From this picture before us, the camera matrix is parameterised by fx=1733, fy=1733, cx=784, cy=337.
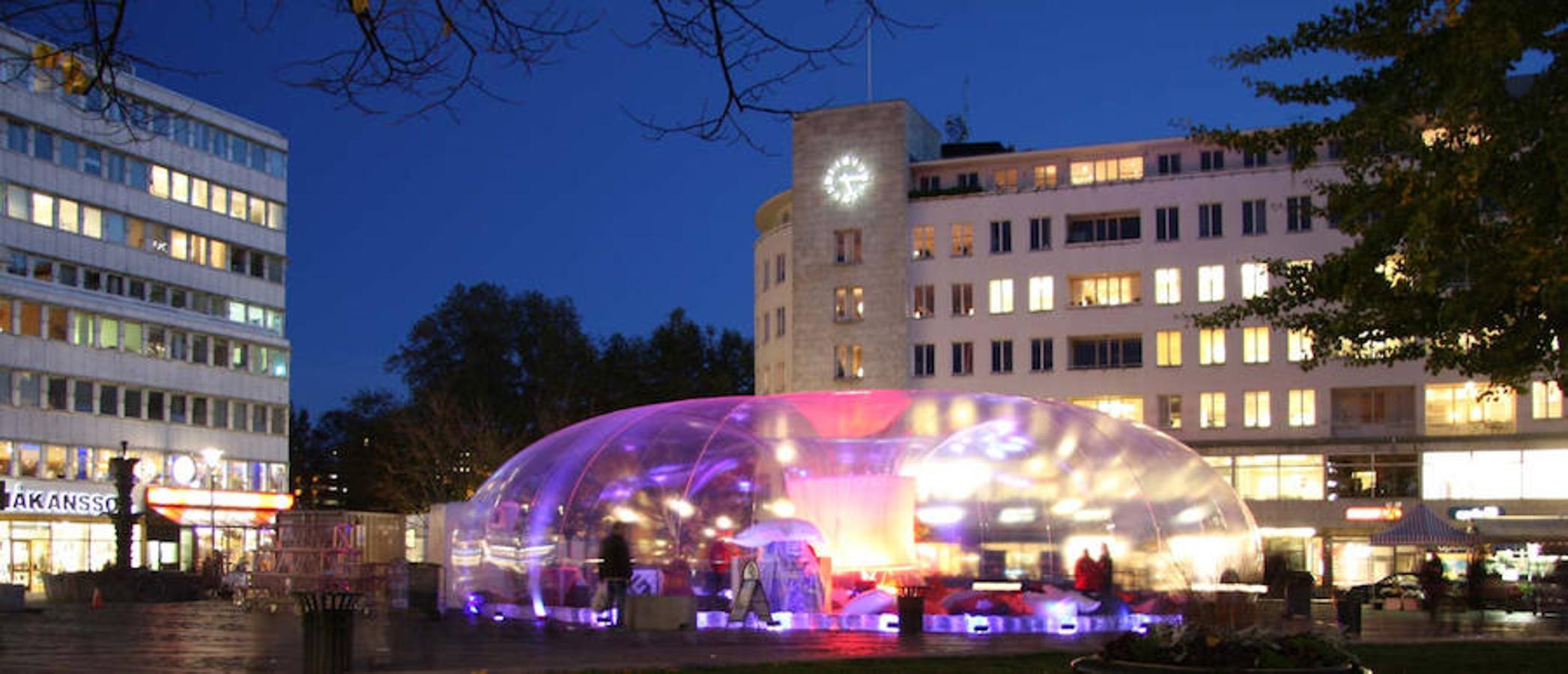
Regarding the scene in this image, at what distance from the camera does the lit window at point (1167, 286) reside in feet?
237

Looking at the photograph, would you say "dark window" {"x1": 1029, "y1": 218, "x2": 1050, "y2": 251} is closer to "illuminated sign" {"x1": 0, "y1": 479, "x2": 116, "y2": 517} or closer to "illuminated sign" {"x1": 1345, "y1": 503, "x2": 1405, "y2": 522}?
"illuminated sign" {"x1": 1345, "y1": 503, "x2": 1405, "y2": 522}

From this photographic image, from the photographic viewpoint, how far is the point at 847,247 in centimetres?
7781

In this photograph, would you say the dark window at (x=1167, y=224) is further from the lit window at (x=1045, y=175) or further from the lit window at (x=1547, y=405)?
the lit window at (x=1547, y=405)

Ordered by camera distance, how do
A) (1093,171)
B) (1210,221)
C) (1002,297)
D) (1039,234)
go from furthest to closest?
(1093,171), (1002,297), (1039,234), (1210,221)

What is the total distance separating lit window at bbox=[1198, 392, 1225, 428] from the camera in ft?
234

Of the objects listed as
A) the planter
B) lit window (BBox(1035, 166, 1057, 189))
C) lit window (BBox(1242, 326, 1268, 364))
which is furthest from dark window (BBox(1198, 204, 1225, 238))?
the planter

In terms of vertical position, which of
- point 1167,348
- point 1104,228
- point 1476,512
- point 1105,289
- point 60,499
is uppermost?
point 1104,228

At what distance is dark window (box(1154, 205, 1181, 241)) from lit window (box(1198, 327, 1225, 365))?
4343 millimetres

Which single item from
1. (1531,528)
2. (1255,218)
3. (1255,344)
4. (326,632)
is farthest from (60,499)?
(1531,528)

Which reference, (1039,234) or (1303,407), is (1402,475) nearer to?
(1303,407)

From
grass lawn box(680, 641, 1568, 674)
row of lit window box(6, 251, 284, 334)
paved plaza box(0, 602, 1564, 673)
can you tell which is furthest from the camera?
row of lit window box(6, 251, 284, 334)

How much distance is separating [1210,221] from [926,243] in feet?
41.0

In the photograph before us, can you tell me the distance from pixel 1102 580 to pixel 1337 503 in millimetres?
42009

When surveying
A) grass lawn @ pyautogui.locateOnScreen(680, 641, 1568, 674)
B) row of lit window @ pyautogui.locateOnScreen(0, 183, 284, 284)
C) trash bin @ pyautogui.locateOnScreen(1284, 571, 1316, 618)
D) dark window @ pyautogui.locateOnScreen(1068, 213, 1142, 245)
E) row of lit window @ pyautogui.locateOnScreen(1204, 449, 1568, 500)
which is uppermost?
dark window @ pyautogui.locateOnScreen(1068, 213, 1142, 245)
